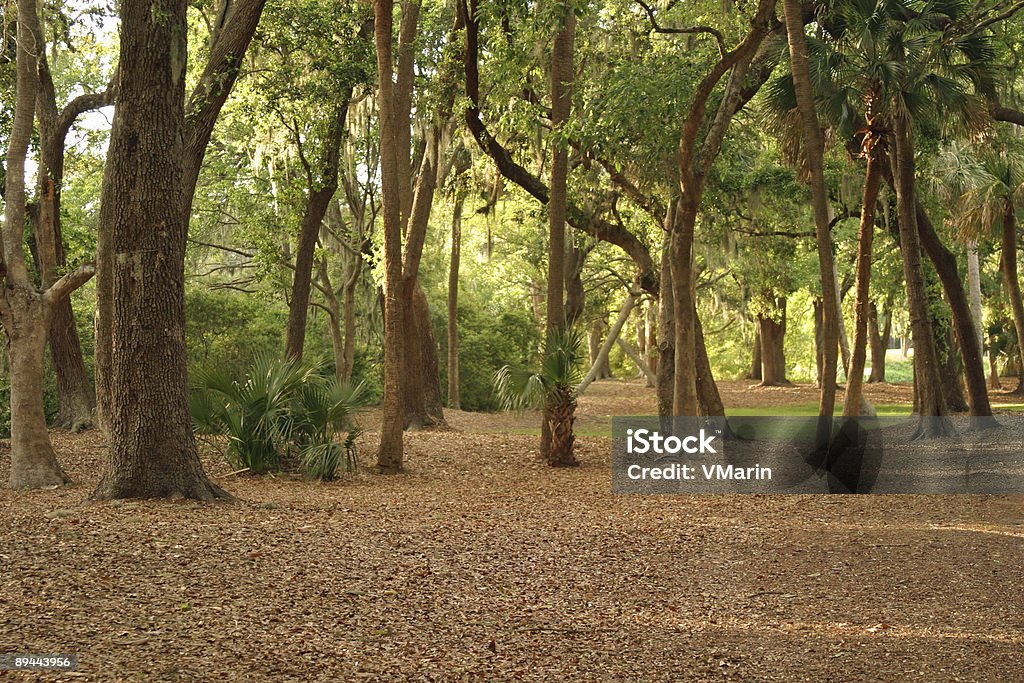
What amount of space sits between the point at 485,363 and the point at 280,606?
22.7 metres

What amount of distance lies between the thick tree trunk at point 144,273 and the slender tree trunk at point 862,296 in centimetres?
804

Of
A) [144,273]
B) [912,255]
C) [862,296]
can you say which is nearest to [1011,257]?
[912,255]

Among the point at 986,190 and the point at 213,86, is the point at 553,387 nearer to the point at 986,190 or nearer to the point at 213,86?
the point at 213,86

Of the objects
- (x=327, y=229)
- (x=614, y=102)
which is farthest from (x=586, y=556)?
(x=327, y=229)

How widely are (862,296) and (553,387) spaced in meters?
4.69

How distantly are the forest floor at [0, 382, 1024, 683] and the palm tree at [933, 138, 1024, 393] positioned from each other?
823 cm

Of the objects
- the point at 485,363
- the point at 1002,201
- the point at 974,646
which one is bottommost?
the point at 974,646

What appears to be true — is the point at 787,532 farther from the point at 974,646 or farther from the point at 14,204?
the point at 14,204

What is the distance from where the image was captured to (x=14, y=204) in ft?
35.4

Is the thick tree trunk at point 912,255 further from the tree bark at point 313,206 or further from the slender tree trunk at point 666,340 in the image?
the tree bark at point 313,206

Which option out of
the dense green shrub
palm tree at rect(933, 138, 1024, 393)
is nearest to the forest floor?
palm tree at rect(933, 138, 1024, 393)

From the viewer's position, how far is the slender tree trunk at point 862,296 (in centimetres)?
1292

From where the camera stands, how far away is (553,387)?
50.8 feet

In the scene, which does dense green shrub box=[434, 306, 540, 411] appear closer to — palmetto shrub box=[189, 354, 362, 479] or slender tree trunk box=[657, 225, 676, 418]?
slender tree trunk box=[657, 225, 676, 418]
